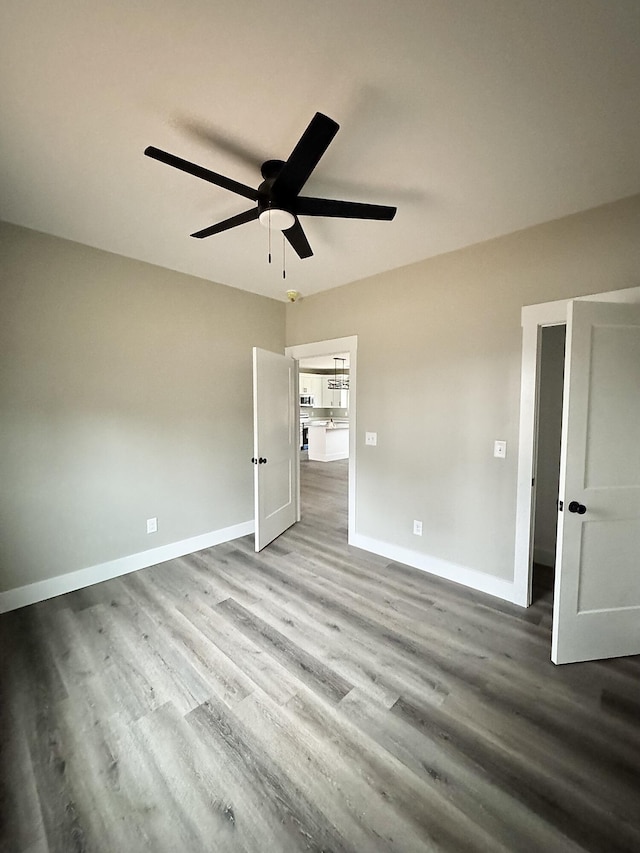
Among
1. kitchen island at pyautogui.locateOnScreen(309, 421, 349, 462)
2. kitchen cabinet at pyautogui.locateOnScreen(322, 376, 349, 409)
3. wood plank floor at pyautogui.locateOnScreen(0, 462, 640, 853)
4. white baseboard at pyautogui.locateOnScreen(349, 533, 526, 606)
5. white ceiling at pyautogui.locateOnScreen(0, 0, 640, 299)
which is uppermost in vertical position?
white ceiling at pyautogui.locateOnScreen(0, 0, 640, 299)

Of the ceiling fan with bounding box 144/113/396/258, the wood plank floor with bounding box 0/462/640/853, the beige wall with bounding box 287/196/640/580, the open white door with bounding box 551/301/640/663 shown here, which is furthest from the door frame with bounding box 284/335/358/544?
the open white door with bounding box 551/301/640/663

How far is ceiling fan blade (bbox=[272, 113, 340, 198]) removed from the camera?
113 cm

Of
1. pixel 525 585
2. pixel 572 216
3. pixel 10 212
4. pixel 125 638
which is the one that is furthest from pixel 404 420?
pixel 10 212

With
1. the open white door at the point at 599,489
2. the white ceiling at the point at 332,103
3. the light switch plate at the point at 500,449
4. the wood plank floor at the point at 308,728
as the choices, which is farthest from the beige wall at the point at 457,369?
the wood plank floor at the point at 308,728

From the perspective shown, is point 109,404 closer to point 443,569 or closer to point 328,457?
point 443,569

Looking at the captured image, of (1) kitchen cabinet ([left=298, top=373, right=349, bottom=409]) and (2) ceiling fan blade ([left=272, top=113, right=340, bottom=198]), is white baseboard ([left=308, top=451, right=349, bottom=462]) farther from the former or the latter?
(2) ceiling fan blade ([left=272, top=113, right=340, bottom=198])

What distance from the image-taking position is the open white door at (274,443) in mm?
3240

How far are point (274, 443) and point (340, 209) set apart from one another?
2.38 meters

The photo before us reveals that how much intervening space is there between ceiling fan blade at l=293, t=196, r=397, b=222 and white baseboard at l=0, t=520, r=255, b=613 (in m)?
2.95

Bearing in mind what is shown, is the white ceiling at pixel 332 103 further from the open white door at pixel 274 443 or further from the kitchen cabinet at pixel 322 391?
the kitchen cabinet at pixel 322 391

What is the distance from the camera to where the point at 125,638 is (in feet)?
6.88

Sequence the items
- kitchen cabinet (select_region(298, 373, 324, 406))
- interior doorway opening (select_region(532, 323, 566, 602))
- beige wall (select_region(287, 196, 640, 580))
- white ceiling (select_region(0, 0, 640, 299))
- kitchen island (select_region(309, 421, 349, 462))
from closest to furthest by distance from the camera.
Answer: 1. white ceiling (select_region(0, 0, 640, 299))
2. beige wall (select_region(287, 196, 640, 580))
3. interior doorway opening (select_region(532, 323, 566, 602))
4. kitchen island (select_region(309, 421, 349, 462))
5. kitchen cabinet (select_region(298, 373, 324, 406))

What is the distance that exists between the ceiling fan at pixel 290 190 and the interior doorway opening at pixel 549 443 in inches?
94.9

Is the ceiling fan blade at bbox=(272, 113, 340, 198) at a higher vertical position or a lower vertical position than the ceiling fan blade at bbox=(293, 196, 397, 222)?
higher
